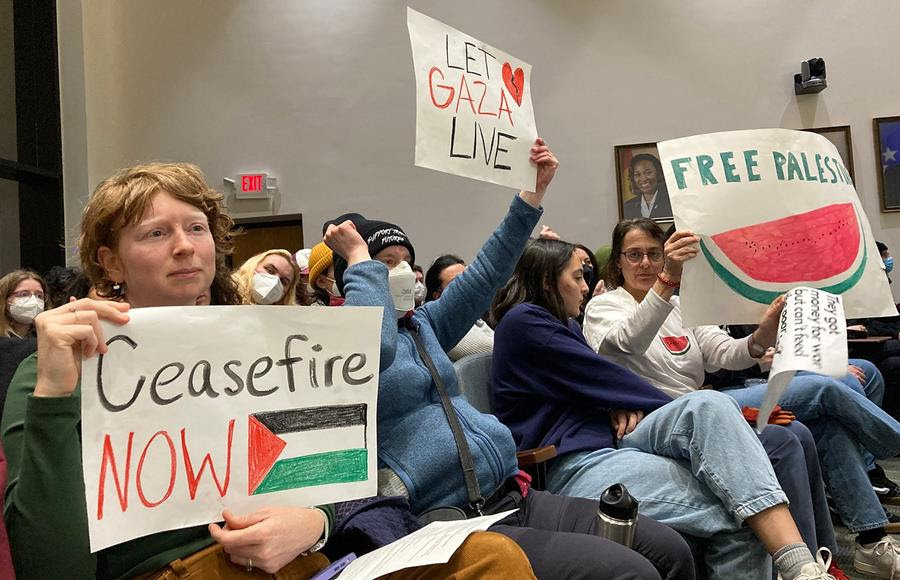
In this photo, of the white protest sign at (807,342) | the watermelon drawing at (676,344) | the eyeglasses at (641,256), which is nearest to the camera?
the white protest sign at (807,342)

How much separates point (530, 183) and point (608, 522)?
3.02 feet

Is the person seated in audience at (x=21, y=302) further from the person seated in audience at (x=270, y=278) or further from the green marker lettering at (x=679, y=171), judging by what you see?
the green marker lettering at (x=679, y=171)

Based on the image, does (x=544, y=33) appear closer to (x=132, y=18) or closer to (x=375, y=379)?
(x=132, y=18)

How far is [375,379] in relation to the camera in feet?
3.98

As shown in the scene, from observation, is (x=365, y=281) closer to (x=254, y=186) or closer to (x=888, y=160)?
(x=254, y=186)

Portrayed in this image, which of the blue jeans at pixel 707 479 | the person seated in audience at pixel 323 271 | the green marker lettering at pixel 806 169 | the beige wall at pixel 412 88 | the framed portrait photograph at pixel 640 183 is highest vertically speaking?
the beige wall at pixel 412 88

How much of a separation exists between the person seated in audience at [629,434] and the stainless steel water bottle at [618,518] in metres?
0.31

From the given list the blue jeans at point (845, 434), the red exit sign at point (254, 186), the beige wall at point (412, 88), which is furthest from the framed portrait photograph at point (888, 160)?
the red exit sign at point (254, 186)

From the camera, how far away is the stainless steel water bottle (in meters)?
1.45

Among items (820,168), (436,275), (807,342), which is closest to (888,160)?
(436,275)

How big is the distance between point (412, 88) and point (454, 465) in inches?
208

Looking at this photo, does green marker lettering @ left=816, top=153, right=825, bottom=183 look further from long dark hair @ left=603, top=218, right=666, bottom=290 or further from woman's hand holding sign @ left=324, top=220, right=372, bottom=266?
woman's hand holding sign @ left=324, top=220, right=372, bottom=266

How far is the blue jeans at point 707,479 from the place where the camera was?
167 cm

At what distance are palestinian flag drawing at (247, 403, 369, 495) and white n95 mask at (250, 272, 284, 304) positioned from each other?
1.63m
